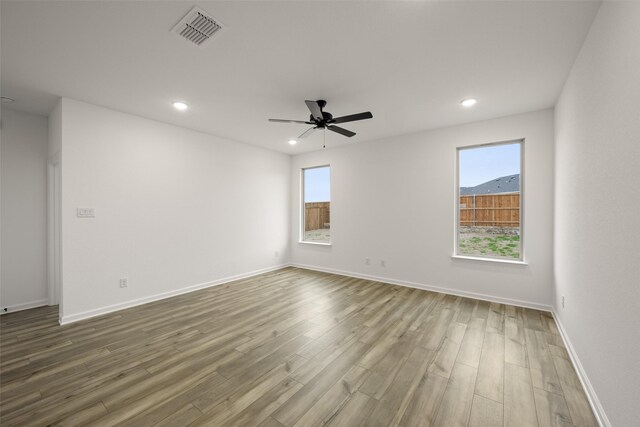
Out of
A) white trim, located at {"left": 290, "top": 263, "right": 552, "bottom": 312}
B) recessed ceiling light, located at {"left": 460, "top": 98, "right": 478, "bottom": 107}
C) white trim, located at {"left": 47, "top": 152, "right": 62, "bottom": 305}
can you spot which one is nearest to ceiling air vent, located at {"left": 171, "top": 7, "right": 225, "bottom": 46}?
recessed ceiling light, located at {"left": 460, "top": 98, "right": 478, "bottom": 107}

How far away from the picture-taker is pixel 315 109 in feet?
9.00

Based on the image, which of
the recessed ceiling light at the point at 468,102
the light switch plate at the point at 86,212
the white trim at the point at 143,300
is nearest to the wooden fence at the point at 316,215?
the white trim at the point at 143,300

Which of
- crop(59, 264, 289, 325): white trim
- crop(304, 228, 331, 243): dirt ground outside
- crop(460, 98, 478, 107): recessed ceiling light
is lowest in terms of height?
crop(59, 264, 289, 325): white trim

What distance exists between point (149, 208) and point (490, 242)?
5185 millimetres

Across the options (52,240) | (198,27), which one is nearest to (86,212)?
(52,240)

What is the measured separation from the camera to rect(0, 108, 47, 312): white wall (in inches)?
132

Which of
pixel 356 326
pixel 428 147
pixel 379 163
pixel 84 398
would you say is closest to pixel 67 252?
pixel 84 398

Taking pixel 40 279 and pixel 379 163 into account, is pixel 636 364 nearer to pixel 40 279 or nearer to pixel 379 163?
pixel 379 163

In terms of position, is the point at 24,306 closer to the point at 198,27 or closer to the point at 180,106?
the point at 180,106

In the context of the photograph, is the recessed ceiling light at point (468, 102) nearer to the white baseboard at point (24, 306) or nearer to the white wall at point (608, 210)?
the white wall at point (608, 210)

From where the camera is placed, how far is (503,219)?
3855mm

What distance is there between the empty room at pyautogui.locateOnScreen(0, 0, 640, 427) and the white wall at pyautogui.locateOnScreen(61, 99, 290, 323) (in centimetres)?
3

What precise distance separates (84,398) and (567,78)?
4.99m

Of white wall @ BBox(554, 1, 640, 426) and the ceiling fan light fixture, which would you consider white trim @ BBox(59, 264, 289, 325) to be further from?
white wall @ BBox(554, 1, 640, 426)
